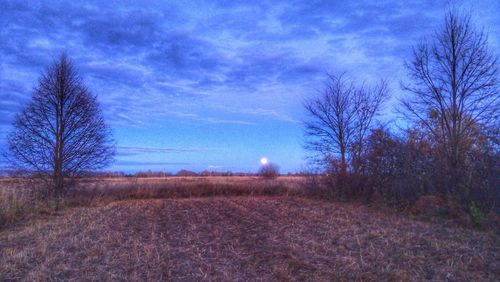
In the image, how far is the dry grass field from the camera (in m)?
5.29

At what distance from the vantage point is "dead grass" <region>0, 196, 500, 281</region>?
5281 millimetres

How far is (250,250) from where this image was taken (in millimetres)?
6629

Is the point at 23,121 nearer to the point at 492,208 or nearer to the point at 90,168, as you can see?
the point at 90,168

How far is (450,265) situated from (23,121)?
19013 millimetres

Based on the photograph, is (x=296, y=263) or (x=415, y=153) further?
(x=415, y=153)

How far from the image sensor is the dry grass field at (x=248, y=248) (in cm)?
529

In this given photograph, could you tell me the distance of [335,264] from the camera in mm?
5582

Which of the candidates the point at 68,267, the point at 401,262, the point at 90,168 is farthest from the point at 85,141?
the point at 401,262

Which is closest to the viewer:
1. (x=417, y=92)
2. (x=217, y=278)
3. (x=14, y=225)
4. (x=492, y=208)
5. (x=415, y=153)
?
(x=217, y=278)

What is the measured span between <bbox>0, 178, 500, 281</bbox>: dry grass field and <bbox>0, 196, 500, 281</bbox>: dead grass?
2 centimetres

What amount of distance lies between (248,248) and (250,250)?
154 mm

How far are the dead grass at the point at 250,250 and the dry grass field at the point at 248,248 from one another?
18mm

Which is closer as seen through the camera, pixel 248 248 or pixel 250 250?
pixel 250 250

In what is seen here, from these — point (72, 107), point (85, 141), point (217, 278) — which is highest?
point (72, 107)
